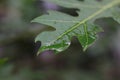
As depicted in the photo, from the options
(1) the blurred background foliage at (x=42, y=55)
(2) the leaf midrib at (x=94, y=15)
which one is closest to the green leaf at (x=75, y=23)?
(2) the leaf midrib at (x=94, y=15)

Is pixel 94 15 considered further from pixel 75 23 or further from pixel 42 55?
pixel 42 55

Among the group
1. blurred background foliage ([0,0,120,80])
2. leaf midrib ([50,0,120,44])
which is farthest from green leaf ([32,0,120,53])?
blurred background foliage ([0,0,120,80])

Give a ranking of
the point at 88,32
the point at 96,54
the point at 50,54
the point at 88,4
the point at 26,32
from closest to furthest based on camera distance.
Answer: the point at 88,32 → the point at 88,4 → the point at 26,32 → the point at 96,54 → the point at 50,54

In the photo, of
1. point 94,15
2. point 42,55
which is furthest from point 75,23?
point 42,55

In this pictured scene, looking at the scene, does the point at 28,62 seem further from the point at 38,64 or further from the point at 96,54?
the point at 96,54

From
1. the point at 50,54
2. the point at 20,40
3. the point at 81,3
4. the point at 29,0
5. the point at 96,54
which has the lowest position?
the point at 50,54

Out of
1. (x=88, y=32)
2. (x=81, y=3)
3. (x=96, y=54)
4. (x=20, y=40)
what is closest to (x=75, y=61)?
(x=96, y=54)
